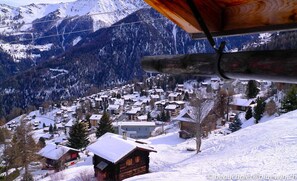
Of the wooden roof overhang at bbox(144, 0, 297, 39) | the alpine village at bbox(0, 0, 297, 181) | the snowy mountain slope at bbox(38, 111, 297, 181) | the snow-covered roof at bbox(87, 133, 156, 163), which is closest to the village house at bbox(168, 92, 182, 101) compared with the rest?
the alpine village at bbox(0, 0, 297, 181)

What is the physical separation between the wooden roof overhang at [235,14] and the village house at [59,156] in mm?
31040

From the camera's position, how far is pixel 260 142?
17.5 m

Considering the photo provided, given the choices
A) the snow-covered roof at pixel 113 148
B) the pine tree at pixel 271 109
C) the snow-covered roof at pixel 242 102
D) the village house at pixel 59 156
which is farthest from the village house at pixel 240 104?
the snow-covered roof at pixel 113 148

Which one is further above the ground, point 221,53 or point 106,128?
point 221,53

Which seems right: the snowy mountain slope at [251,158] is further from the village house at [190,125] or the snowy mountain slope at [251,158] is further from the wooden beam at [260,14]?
the village house at [190,125]

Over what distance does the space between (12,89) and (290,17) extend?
179821 millimetres

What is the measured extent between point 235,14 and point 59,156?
32649 millimetres

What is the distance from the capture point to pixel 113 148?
22969 millimetres

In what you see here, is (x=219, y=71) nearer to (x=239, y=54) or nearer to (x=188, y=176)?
(x=239, y=54)

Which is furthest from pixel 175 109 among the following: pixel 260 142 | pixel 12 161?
pixel 260 142

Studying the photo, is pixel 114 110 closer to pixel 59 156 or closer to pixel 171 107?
pixel 171 107

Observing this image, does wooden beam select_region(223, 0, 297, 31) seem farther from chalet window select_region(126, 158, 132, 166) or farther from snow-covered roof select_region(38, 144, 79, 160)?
snow-covered roof select_region(38, 144, 79, 160)

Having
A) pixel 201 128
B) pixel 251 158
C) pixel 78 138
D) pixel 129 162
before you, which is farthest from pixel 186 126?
pixel 251 158

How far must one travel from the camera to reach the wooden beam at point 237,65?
1.27m
